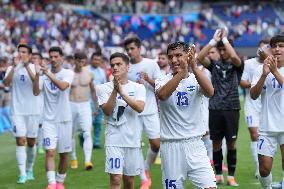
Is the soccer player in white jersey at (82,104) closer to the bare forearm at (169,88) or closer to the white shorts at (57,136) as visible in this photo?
the white shorts at (57,136)

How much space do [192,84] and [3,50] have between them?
2320cm

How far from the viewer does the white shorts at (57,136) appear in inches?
408

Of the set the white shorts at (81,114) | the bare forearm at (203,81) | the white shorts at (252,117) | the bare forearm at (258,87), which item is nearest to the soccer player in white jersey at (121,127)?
the bare forearm at (203,81)

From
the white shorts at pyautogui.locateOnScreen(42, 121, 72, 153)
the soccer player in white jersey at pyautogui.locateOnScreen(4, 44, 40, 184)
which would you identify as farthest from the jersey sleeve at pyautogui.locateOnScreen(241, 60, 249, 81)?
the soccer player in white jersey at pyautogui.locateOnScreen(4, 44, 40, 184)

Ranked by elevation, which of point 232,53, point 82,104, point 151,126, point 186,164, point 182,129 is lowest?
point 186,164

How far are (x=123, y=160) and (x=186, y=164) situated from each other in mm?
1391

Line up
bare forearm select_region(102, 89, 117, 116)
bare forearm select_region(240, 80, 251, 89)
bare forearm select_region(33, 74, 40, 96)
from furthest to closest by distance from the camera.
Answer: bare forearm select_region(240, 80, 251, 89), bare forearm select_region(33, 74, 40, 96), bare forearm select_region(102, 89, 117, 116)

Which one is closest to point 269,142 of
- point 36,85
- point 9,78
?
point 36,85

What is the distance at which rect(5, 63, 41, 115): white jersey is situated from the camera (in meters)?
11.5

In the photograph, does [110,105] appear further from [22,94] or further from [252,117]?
[252,117]

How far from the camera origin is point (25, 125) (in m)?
11.5

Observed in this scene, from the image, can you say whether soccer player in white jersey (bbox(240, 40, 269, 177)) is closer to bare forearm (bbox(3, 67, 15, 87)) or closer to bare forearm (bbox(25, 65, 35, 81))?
bare forearm (bbox(25, 65, 35, 81))

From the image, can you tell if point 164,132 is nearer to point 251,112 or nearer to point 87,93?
point 251,112

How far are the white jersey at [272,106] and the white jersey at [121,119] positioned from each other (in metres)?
1.68
